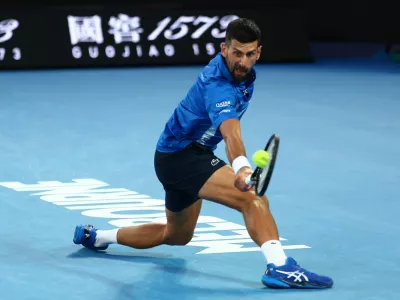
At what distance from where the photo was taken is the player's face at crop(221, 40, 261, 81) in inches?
276

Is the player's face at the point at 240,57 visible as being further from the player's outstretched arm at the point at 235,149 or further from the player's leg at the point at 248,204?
the player's leg at the point at 248,204

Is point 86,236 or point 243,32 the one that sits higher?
point 243,32

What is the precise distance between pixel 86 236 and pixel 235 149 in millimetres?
1736

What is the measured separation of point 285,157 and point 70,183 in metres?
2.75

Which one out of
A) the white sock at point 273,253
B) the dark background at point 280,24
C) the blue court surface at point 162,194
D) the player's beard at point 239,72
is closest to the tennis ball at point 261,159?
the white sock at point 273,253

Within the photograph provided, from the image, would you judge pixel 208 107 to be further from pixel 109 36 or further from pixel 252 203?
pixel 109 36

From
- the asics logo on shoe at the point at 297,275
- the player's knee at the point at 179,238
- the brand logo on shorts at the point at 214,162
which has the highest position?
the brand logo on shorts at the point at 214,162

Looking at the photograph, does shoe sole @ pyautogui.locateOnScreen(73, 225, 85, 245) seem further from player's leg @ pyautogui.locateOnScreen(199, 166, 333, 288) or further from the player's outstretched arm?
the player's outstretched arm

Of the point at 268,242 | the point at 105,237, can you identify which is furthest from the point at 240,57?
the point at 105,237

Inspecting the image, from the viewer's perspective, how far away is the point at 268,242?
6930 mm

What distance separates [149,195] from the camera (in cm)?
1014

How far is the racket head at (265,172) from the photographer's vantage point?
638 centimetres

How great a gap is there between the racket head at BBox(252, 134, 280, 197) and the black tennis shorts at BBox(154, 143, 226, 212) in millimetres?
765

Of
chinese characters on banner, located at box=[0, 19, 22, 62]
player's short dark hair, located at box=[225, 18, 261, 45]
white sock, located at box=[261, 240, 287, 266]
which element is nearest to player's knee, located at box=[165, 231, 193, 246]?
white sock, located at box=[261, 240, 287, 266]
